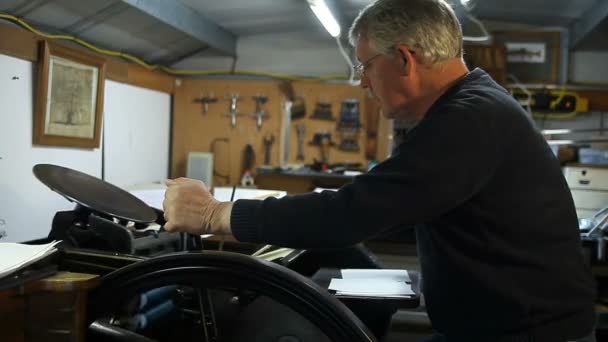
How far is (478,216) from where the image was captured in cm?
80

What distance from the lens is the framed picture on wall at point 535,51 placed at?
13.6ft

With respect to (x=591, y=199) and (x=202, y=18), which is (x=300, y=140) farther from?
(x=591, y=199)

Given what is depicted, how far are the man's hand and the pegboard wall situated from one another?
3.28m

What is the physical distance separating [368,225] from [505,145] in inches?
9.2

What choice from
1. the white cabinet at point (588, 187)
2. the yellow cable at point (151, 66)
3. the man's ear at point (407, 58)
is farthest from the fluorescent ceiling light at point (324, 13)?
the man's ear at point (407, 58)

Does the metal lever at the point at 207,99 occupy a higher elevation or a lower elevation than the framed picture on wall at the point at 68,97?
higher

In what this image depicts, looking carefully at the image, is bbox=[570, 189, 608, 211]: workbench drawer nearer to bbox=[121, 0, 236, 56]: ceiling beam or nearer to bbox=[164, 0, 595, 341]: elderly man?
bbox=[121, 0, 236, 56]: ceiling beam

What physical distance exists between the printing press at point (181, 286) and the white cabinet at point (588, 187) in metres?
2.73

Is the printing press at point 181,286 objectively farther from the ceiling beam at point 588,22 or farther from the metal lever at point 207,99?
the metal lever at point 207,99

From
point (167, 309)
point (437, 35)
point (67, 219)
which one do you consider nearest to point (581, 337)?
point (437, 35)

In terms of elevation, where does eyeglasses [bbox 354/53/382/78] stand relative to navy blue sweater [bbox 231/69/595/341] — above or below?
above

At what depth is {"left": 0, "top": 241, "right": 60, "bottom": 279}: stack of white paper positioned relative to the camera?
0.78 m

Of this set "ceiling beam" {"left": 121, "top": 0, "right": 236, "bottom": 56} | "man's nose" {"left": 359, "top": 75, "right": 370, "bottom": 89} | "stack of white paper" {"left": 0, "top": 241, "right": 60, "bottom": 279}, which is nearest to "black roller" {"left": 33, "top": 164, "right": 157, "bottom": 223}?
"stack of white paper" {"left": 0, "top": 241, "right": 60, "bottom": 279}

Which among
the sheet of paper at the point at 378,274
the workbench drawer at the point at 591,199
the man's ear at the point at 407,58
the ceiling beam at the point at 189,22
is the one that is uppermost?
the ceiling beam at the point at 189,22
